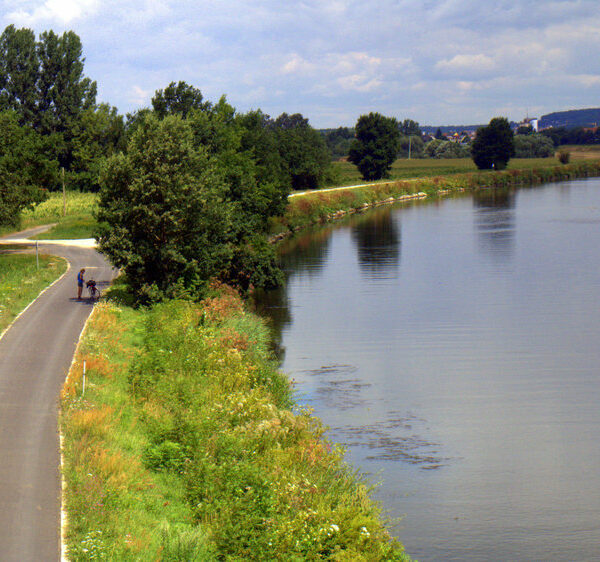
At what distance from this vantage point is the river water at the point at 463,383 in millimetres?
23000

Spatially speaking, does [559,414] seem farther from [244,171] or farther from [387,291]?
[244,171]

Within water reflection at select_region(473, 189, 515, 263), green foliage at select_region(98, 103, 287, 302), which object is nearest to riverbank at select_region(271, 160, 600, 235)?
water reflection at select_region(473, 189, 515, 263)

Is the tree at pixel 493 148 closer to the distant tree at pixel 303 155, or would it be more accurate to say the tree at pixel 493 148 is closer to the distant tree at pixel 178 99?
the distant tree at pixel 303 155

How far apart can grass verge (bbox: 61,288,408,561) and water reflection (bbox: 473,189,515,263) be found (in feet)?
144

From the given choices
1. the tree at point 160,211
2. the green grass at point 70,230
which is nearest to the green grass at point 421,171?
the green grass at point 70,230

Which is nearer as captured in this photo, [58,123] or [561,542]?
[561,542]

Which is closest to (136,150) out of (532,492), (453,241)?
(532,492)

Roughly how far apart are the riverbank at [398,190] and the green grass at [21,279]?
3190cm

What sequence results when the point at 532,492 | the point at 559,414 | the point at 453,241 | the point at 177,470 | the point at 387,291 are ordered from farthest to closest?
the point at 453,241
the point at 387,291
the point at 559,414
the point at 532,492
the point at 177,470

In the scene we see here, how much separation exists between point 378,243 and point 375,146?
7392 centimetres

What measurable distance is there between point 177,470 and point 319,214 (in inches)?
3390

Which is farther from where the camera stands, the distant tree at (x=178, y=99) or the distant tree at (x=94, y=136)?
the distant tree at (x=94, y=136)

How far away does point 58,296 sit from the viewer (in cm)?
4341

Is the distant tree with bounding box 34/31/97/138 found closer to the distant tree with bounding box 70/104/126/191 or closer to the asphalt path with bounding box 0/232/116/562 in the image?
the distant tree with bounding box 70/104/126/191
